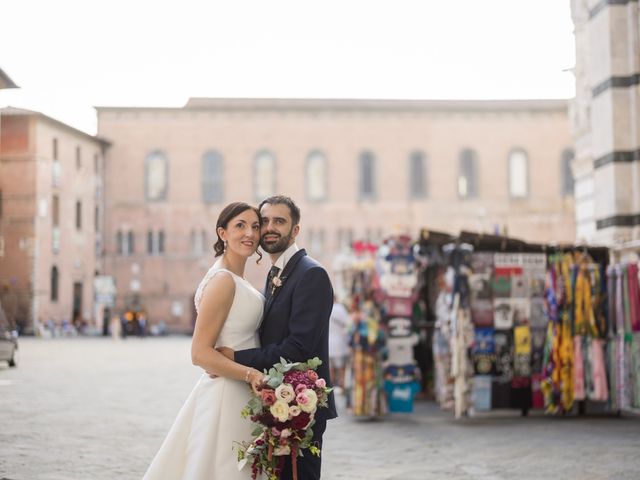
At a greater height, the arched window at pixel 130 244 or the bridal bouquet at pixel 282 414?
the arched window at pixel 130 244

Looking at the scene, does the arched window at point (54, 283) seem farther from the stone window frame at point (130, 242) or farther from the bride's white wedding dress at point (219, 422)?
the bride's white wedding dress at point (219, 422)

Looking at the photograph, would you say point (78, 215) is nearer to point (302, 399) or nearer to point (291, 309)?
point (291, 309)

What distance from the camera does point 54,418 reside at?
452 inches

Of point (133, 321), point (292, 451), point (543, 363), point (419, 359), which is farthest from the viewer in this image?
point (133, 321)

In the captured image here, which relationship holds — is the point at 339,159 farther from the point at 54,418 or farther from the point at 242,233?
the point at 242,233

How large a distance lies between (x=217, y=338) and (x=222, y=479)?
24.1 inches

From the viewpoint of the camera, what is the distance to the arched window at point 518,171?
2125 inches

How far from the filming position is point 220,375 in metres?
4.20

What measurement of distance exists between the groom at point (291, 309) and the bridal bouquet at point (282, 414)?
9cm

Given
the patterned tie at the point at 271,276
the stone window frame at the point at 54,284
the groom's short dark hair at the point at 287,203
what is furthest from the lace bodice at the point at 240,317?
the stone window frame at the point at 54,284

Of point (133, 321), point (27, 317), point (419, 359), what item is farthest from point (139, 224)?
point (419, 359)

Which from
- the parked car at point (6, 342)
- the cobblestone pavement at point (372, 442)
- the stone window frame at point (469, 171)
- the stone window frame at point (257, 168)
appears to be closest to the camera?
the cobblestone pavement at point (372, 442)

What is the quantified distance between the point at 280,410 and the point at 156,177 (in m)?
50.7

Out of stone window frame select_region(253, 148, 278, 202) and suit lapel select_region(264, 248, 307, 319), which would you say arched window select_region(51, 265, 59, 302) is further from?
suit lapel select_region(264, 248, 307, 319)
